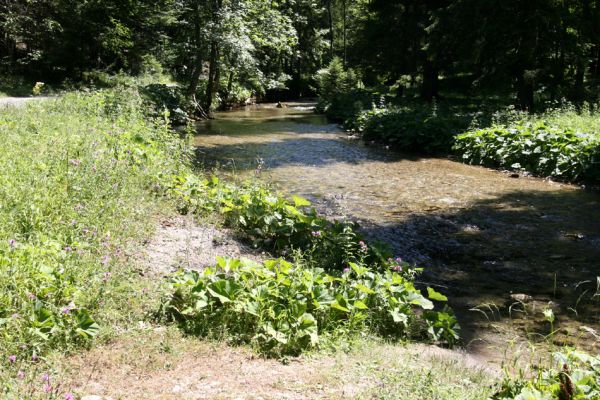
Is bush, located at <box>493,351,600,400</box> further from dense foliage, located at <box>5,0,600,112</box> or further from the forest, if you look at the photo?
dense foliage, located at <box>5,0,600,112</box>

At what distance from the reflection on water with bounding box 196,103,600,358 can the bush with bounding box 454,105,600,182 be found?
61 centimetres

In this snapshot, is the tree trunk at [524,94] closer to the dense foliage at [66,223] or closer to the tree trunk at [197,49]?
the tree trunk at [197,49]

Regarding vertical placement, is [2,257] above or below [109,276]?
above

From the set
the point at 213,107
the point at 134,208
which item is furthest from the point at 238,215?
the point at 213,107

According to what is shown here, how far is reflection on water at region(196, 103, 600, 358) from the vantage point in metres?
6.34

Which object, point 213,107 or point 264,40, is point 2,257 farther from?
point 213,107

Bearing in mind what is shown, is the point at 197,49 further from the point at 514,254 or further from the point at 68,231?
the point at 68,231

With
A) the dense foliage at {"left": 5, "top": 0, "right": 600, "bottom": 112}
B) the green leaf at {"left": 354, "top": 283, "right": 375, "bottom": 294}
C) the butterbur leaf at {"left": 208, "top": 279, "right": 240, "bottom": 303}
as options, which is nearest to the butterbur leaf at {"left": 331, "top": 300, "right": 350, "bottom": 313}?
the green leaf at {"left": 354, "top": 283, "right": 375, "bottom": 294}

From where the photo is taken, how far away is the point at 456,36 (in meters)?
21.9

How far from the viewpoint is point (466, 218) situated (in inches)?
384

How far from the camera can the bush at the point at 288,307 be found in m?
4.13

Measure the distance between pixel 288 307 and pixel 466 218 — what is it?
6.33 meters

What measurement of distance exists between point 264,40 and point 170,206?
71.8 feet

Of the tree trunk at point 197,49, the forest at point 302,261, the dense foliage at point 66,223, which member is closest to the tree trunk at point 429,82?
the forest at point 302,261
